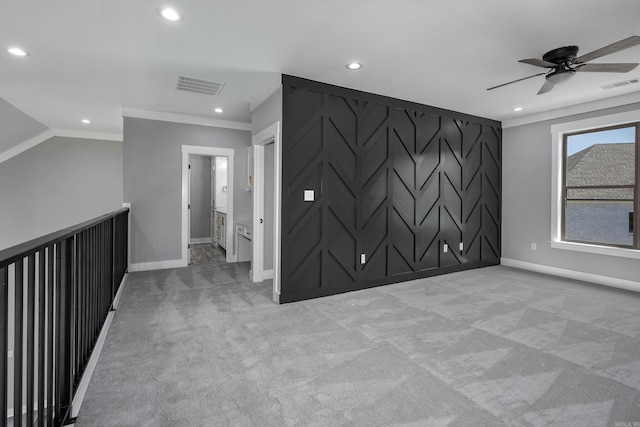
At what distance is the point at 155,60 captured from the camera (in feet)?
11.0

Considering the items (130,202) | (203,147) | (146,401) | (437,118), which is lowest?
(146,401)

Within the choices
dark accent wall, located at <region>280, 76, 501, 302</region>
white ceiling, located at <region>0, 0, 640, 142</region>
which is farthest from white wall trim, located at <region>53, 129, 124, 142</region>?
dark accent wall, located at <region>280, 76, 501, 302</region>

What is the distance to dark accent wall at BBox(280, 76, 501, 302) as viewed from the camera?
3.85 m

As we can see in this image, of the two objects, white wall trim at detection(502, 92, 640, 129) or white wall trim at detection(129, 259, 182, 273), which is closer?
white wall trim at detection(502, 92, 640, 129)

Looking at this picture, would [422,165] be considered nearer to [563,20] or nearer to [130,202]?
[563,20]

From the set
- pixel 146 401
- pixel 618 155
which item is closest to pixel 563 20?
pixel 618 155

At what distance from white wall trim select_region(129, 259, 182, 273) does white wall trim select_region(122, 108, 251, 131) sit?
240cm

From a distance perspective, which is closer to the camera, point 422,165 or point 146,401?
point 146,401

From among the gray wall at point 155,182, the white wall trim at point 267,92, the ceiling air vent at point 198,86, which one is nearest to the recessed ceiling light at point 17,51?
the ceiling air vent at point 198,86

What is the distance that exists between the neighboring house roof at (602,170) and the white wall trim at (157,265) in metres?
6.47

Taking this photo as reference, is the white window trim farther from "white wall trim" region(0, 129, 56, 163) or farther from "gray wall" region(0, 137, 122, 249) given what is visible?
"white wall trim" region(0, 129, 56, 163)

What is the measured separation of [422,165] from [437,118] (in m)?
0.81

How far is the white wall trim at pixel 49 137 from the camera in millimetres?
6195

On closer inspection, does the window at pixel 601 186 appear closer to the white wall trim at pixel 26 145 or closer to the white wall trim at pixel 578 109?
the white wall trim at pixel 578 109
